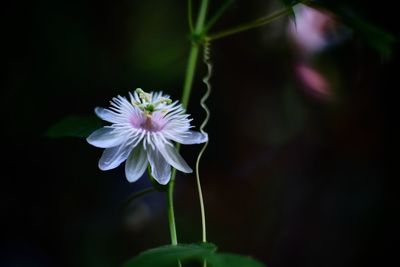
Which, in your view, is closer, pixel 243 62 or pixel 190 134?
pixel 190 134

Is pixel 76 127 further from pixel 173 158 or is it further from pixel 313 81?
pixel 313 81

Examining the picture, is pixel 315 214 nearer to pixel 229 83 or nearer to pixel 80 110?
pixel 229 83

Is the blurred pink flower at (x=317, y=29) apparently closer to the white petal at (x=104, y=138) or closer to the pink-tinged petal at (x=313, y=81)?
the pink-tinged petal at (x=313, y=81)

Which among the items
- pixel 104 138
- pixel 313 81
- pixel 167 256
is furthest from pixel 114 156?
pixel 313 81

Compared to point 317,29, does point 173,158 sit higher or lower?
lower

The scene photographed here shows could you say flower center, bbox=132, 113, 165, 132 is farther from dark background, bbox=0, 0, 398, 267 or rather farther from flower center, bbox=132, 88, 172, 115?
dark background, bbox=0, 0, 398, 267

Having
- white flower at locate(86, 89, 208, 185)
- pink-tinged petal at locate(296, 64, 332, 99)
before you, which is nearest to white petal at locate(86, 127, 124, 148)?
white flower at locate(86, 89, 208, 185)

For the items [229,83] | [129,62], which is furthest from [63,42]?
[229,83]
